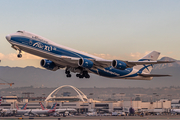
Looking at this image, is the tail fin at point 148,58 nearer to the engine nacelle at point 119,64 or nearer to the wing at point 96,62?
the wing at point 96,62

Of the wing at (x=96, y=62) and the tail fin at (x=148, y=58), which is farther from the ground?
the tail fin at (x=148, y=58)

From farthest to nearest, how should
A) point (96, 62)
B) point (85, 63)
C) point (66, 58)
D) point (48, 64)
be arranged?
point (48, 64), point (96, 62), point (85, 63), point (66, 58)

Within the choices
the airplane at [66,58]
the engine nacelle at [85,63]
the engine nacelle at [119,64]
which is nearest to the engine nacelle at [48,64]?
the airplane at [66,58]

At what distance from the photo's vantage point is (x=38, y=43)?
1652 inches

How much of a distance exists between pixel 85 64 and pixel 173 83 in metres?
127

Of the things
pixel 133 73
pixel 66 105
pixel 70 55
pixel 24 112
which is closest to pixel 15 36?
pixel 70 55

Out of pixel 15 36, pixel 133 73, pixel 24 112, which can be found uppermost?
pixel 15 36

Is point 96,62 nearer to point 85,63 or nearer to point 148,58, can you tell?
point 85,63

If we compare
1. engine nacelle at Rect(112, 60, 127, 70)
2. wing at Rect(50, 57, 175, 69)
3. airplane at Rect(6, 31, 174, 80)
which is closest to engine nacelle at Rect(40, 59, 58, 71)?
airplane at Rect(6, 31, 174, 80)

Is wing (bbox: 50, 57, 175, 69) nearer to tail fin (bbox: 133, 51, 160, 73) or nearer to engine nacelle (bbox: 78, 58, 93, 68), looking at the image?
engine nacelle (bbox: 78, 58, 93, 68)

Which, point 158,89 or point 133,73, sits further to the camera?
point 158,89

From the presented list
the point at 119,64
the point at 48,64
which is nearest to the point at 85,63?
the point at 119,64

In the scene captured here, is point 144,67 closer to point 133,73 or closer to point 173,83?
point 133,73

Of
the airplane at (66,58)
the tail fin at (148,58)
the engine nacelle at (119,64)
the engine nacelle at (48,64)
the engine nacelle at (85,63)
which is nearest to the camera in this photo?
the airplane at (66,58)
